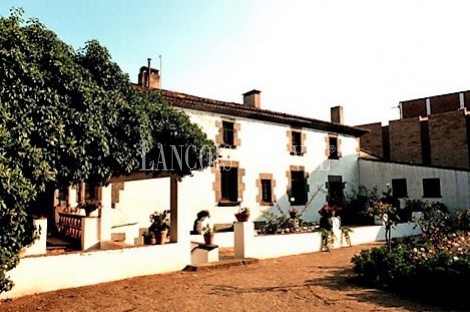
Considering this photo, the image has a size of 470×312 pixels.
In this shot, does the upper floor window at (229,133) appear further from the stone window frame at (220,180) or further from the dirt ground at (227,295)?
the dirt ground at (227,295)

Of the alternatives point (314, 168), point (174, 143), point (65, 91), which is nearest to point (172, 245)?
point (174, 143)

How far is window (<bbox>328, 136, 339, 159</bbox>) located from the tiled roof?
474 mm

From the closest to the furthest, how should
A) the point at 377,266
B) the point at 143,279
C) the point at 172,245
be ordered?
1. the point at 377,266
2. the point at 143,279
3. the point at 172,245

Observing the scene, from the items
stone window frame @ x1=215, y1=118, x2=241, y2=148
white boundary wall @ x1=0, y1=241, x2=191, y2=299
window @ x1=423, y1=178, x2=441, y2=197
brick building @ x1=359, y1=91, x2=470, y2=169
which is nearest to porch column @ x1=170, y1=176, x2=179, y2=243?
white boundary wall @ x1=0, y1=241, x2=191, y2=299

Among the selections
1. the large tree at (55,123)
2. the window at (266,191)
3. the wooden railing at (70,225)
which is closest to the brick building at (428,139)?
the window at (266,191)

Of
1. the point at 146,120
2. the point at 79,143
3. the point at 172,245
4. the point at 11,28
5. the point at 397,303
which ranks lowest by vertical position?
the point at 397,303

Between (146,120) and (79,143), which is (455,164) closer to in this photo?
(146,120)

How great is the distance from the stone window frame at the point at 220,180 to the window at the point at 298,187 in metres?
3.51

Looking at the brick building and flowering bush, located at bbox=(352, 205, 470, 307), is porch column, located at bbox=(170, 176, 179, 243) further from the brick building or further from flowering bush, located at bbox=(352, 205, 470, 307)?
the brick building

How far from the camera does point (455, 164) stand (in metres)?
23.8

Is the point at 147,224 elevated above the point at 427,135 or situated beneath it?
situated beneath

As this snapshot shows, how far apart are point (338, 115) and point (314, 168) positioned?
5.27 metres

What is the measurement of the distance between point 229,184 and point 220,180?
2.62 feet

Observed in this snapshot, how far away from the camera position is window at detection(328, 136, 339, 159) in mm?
21266
